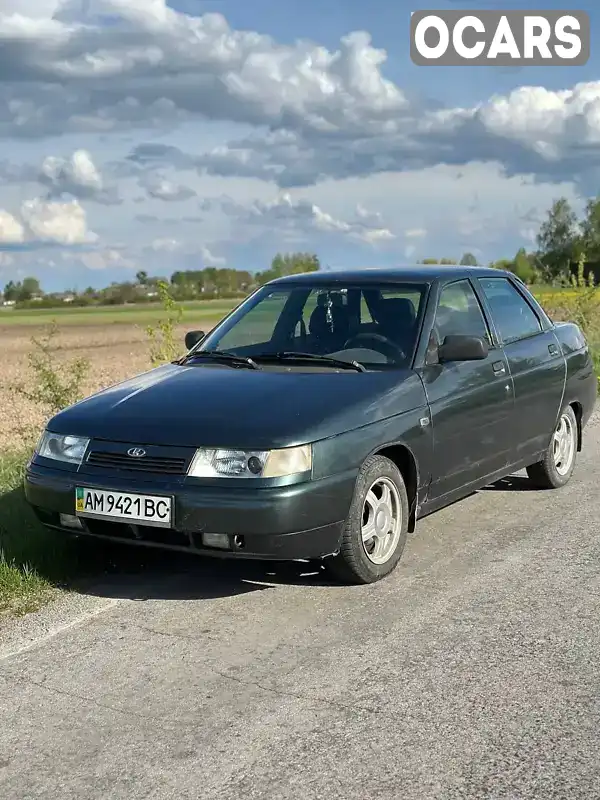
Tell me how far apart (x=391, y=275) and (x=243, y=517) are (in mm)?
2464

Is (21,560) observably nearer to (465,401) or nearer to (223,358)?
(223,358)

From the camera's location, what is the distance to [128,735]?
141 inches

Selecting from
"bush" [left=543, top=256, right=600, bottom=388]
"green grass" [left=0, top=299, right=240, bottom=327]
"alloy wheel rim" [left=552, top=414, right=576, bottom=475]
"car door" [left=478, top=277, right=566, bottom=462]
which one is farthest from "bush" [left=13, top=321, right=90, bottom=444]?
"green grass" [left=0, top=299, right=240, bottom=327]

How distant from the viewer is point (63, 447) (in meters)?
5.26

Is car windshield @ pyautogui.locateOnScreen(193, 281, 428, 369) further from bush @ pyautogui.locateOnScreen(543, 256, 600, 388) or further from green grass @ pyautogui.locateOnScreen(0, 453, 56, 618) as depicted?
bush @ pyautogui.locateOnScreen(543, 256, 600, 388)

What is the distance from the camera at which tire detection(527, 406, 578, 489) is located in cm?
754

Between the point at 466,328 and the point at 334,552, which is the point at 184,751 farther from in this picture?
the point at 466,328

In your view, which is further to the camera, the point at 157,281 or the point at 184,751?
the point at 157,281

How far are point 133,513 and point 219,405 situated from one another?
0.73 metres

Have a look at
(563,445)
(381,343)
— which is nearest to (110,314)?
(563,445)

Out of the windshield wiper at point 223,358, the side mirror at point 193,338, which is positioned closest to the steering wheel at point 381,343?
the windshield wiper at point 223,358

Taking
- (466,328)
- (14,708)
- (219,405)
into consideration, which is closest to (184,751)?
(14,708)

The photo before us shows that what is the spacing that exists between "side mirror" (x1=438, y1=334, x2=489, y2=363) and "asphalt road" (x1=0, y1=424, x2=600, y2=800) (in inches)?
46.3

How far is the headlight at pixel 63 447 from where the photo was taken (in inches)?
203
